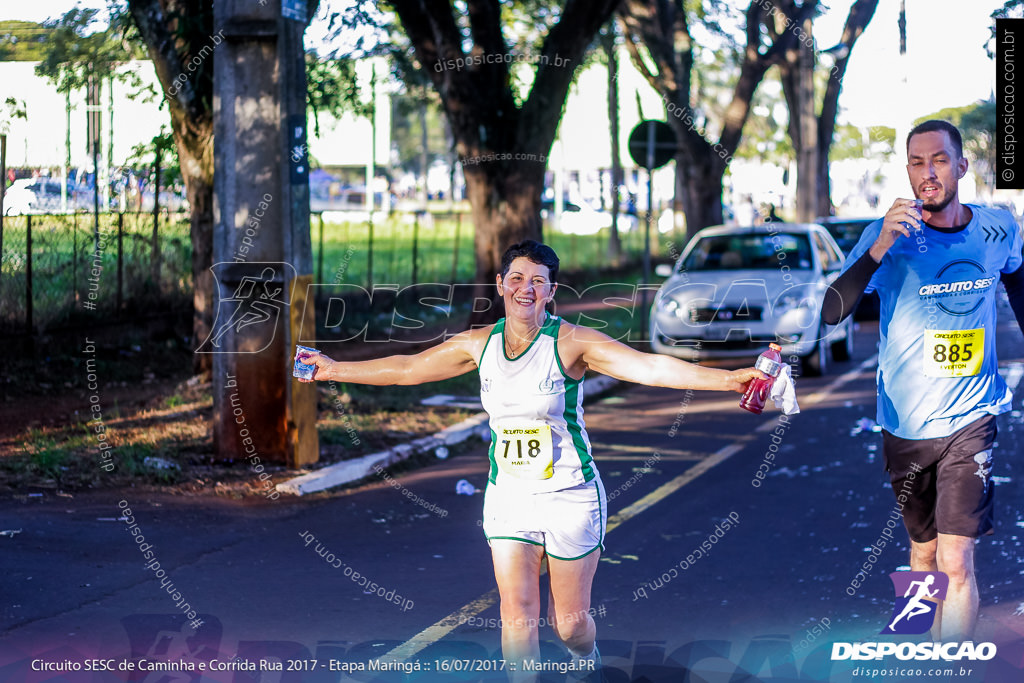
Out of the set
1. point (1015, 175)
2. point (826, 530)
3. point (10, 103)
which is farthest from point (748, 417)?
point (10, 103)

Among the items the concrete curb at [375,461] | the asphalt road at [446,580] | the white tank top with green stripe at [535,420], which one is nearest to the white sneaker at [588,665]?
the asphalt road at [446,580]

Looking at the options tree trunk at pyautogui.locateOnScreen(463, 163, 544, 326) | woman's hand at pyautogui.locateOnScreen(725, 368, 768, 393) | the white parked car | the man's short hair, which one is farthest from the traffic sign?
woman's hand at pyautogui.locateOnScreen(725, 368, 768, 393)

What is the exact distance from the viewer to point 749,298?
1506 cm

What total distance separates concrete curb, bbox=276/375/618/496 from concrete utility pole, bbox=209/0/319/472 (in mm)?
356

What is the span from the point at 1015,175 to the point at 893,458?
21.9ft

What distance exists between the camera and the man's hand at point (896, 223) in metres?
4.78

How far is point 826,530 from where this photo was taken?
7.99 meters

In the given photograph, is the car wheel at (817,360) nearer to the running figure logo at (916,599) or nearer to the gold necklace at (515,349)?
the running figure logo at (916,599)

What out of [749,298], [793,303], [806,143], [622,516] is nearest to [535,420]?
[622,516]

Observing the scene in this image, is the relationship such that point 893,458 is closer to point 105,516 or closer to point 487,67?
point 105,516

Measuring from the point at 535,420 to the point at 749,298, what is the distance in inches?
430

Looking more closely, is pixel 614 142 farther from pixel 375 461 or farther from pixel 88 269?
pixel 375 461


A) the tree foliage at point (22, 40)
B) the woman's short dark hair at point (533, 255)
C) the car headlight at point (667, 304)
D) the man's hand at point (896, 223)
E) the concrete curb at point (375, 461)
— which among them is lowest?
the concrete curb at point (375, 461)

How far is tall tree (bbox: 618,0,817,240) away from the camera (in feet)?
83.5
